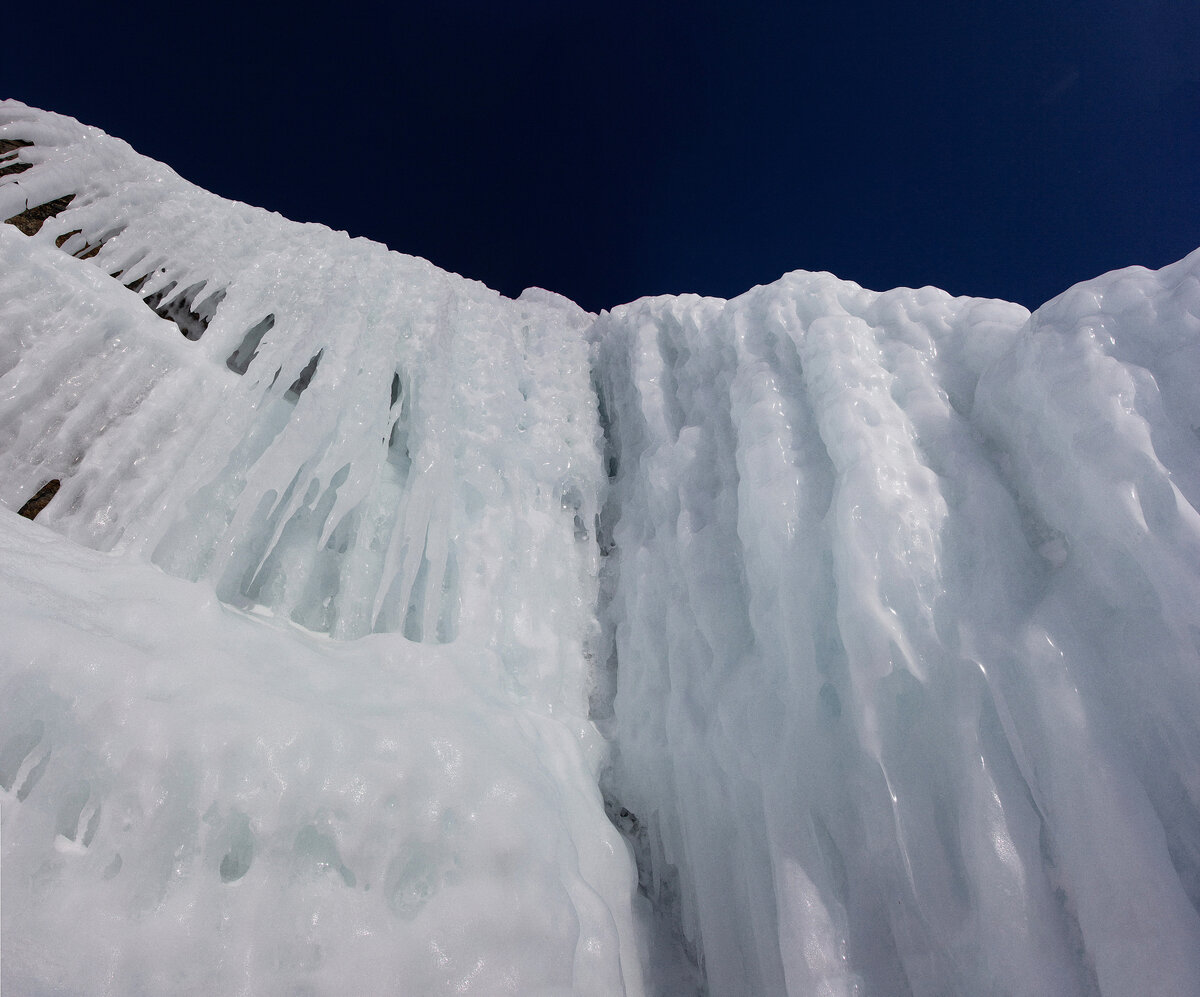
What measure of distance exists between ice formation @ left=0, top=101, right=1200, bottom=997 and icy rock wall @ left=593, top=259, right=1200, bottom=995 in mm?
12

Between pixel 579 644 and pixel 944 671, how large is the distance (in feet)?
6.18

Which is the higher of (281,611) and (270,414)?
(270,414)

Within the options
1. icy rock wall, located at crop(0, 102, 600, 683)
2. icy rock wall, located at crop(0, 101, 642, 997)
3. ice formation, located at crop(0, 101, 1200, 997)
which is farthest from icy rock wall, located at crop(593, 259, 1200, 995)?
icy rock wall, located at crop(0, 102, 600, 683)

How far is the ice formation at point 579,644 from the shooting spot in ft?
5.15

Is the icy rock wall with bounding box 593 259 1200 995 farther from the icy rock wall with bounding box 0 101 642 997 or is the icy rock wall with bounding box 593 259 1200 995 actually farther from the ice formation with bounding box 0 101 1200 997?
the icy rock wall with bounding box 0 101 642 997

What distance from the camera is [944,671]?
2074mm

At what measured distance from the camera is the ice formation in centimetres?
157

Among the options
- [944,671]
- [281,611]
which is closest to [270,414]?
[281,611]

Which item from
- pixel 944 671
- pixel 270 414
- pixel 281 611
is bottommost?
pixel 944 671

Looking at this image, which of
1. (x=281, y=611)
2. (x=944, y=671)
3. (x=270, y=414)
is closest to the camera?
(x=944, y=671)

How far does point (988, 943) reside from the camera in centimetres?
171

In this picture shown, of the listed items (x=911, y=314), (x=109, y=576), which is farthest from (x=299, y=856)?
(x=911, y=314)

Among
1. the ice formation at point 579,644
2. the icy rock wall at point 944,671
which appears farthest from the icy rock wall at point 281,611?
the icy rock wall at point 944,671

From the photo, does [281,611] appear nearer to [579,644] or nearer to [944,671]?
[579,644]
